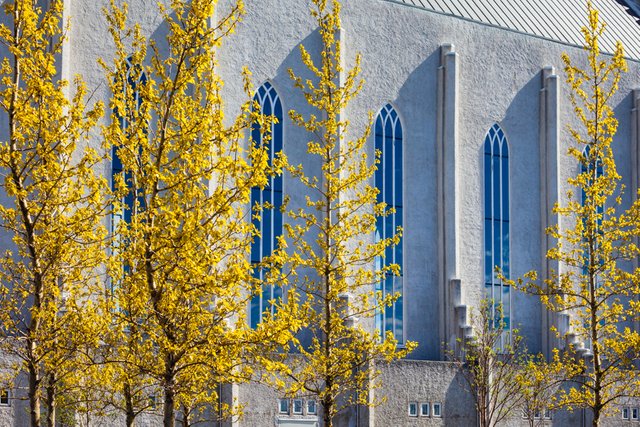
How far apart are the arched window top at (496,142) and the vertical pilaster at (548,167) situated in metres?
1.80

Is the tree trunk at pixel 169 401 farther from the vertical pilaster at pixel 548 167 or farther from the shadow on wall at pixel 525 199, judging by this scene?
the vertical pilaster at pixel 548 167

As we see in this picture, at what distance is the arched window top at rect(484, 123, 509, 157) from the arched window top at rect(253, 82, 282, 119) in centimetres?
941

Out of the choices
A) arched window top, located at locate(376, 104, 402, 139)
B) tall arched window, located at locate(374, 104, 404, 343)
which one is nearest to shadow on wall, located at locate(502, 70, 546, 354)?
arched window top, located at locate(376, 104, 402, 139)

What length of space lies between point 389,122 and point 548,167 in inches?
297

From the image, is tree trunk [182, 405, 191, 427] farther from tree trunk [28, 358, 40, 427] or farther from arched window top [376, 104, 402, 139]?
arched window top [376, 104, 402, 139]

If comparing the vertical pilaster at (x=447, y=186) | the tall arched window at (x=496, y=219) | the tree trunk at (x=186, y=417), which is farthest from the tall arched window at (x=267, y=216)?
the tree trunk at (x=186, y=417)

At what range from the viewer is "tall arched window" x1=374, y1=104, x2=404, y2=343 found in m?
40.7

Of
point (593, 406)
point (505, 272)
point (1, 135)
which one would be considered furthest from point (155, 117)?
point (593, 406)

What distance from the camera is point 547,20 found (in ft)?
159

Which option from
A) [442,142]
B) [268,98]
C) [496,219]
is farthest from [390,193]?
[268,98]

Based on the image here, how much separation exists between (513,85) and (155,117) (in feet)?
51.8

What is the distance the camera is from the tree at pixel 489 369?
37812mm

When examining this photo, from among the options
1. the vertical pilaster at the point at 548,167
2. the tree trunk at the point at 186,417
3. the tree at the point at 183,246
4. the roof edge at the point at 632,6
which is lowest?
the tree trunk at the point at 186,417

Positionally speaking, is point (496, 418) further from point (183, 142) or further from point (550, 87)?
point (183, 142)
